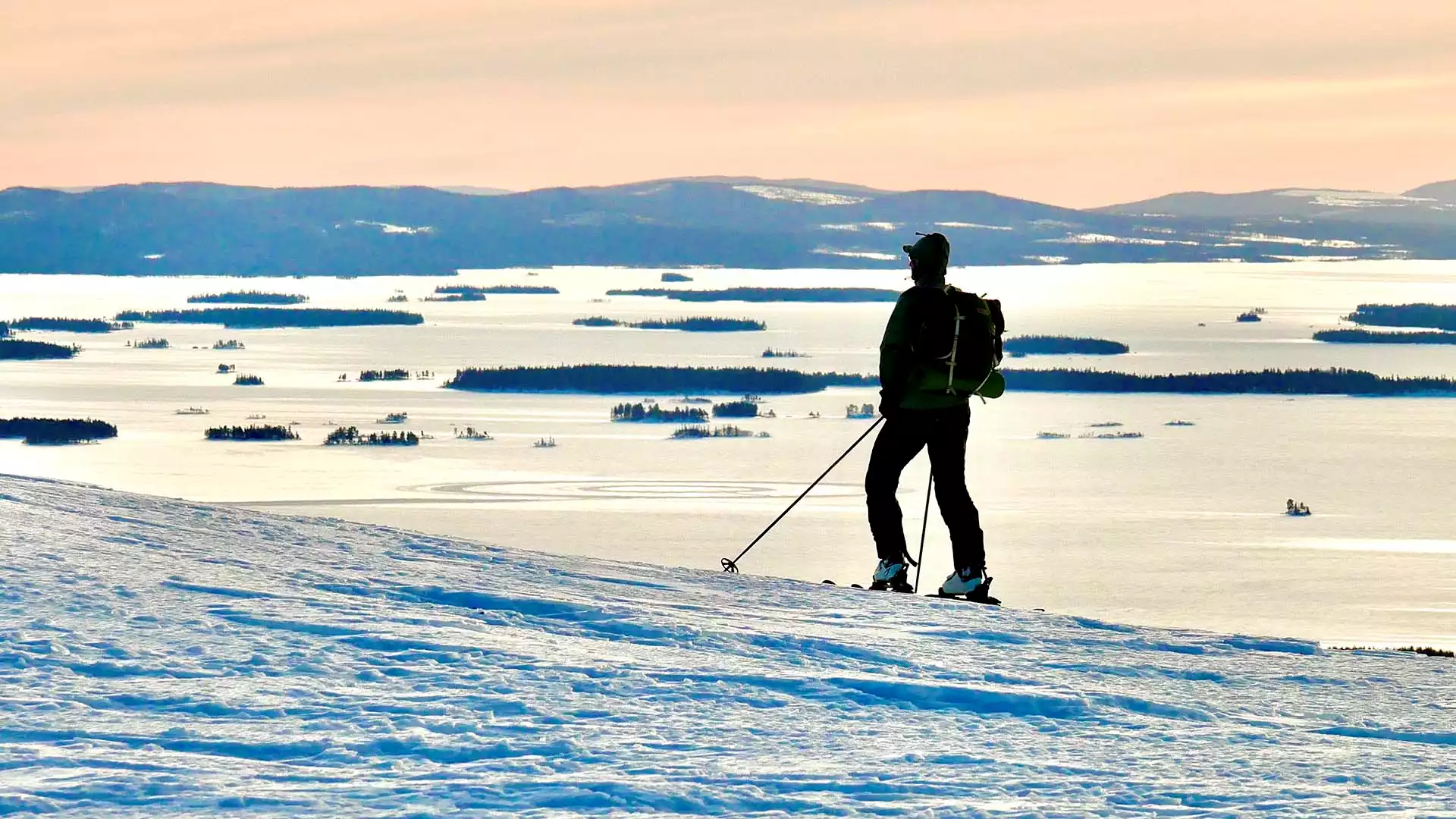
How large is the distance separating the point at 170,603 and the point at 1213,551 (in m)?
37.8

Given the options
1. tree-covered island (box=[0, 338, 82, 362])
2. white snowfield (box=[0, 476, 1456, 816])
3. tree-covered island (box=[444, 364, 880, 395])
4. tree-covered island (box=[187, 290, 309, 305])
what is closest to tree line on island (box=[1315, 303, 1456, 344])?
tree-covered island (box=[444, 364, 880, 395])

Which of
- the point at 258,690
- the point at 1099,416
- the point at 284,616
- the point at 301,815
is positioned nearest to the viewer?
the point at 301,815

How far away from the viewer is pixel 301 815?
407cm

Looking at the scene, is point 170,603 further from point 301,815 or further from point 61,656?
point 301,815

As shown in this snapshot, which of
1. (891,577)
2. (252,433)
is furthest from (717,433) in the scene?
(891,577)

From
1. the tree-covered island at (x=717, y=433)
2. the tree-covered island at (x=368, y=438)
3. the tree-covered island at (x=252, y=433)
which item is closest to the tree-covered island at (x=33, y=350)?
the tree-covered island at (x=252, y=433)

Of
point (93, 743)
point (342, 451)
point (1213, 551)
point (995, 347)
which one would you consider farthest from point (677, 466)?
point (93, 743)

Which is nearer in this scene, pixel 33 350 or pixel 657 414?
pixel 657 414

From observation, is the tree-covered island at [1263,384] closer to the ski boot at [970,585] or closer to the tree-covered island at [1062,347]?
the tree-covered island at [1062,347]

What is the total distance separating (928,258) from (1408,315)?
154 metres

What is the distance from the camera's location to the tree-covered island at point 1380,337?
129m

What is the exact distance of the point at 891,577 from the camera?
8766mm

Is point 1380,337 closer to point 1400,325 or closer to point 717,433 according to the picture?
point 1400,325

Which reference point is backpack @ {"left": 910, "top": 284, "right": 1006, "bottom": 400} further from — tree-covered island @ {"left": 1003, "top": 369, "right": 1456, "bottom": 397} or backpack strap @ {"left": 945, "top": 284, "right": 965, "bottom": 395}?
tree-covered island @ {"left": 1003, "top": 369, "right": 1456, "bottom": 397}
